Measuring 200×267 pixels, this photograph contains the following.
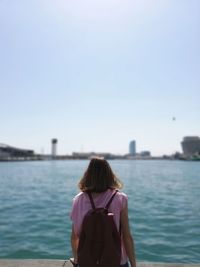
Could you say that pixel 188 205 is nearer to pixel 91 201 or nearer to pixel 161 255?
pixel 161 255

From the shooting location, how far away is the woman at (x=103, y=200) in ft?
11.5

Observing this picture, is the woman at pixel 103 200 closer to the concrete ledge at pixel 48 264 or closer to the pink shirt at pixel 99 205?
the pink shirt at pixel 99 205

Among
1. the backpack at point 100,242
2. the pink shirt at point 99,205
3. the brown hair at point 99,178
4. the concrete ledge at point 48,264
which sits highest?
the brown hair at point 99,178

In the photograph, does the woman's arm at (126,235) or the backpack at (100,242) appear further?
the woman's arm at (126,235)

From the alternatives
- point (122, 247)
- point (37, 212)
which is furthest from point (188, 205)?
point (122, 247)

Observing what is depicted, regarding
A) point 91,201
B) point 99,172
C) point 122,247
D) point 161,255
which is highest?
point 99,172

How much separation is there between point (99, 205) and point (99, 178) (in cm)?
26

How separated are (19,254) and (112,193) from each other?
8119 mm

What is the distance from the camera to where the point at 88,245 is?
3330mm

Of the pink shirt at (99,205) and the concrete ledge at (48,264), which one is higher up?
the pink shirt at (99,205)

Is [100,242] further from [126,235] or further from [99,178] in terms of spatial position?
[99,178]

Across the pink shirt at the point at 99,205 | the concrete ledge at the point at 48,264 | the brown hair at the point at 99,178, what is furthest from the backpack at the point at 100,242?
the concrete ledge at the point at 48,264

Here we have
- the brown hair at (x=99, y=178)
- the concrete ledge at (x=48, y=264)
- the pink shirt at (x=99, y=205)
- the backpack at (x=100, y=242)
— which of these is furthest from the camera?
the concrete ledge at (x=48, y=264)

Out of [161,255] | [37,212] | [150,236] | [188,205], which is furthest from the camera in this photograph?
[188,205]
